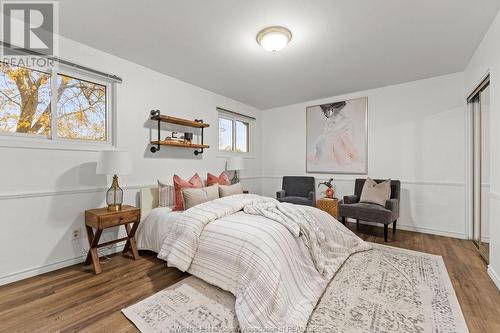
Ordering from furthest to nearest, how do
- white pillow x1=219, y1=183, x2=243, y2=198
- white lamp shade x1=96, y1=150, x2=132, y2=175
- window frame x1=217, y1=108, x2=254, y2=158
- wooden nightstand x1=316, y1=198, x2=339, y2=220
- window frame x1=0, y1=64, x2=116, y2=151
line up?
window frame x1=217, y1=108, x2=254, y2=158 < wooden nightstand x1=316, y1=198, x2=339, y2=220 < white pillow x1=219, y1=183, x2=243, y2=198 < white lamp shade x1=96, y1=150, x2=132, y2=175 < window frame x1=0, y1=64, x2=116, y2=151

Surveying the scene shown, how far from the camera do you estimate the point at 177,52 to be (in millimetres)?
2955

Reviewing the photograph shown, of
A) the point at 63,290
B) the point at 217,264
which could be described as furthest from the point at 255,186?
the point at 63,290

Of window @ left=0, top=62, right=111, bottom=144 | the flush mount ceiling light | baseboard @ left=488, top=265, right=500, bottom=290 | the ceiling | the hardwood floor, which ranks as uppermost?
the ceiling

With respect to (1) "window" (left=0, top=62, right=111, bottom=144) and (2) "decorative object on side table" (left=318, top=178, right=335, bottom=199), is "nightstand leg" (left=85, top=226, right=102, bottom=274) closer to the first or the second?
(1) "window" (left=0, top=62, right=111, bottom=144)

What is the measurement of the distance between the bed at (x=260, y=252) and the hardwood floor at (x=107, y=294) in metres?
0.33

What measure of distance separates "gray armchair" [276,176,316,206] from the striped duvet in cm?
180

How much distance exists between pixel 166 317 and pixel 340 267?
180cm

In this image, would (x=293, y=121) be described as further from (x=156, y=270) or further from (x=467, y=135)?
(x=156, y=270)

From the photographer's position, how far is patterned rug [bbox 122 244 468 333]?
1.62 meters

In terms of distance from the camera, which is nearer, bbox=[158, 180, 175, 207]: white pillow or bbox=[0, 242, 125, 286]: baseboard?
bbox=[0, 242, 125, 286]: baseboard

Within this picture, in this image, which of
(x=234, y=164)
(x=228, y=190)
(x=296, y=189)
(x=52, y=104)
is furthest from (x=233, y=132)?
(x=52, y=104)

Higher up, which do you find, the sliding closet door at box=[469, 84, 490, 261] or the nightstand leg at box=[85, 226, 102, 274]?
the sliding closet door at box=[469, 84, 490, 261]

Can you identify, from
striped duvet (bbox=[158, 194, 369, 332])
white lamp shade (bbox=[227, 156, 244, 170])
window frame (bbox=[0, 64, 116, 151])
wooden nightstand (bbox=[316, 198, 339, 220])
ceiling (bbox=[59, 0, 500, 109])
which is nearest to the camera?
striped duvet (bbox=[158, 194, 369, 332])

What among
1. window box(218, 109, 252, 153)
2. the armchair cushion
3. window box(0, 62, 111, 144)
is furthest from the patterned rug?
window box(218, 109, 252, 153)
